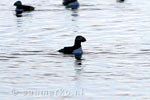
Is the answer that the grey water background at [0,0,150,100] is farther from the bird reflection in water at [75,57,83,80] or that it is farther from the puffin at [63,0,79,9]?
the puffin at [63,0,79,9]

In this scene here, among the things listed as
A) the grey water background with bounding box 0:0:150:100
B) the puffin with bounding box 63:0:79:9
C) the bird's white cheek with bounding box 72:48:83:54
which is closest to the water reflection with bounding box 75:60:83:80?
the grey water background with bounding box 0:0:150:100

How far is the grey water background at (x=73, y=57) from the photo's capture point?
30094 mm

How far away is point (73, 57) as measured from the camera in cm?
4025

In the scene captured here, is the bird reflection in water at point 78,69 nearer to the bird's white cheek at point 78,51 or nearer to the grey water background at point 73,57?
the grey water background at point 73,57

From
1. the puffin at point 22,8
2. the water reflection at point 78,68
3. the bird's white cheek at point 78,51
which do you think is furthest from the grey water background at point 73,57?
the puffin at point 22,8

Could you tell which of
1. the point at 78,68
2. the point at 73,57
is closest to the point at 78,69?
the point at 78,68

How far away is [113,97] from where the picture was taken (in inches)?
1130

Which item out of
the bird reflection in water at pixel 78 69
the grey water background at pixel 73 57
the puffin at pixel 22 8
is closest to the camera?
the grey water background at pixel 73 57

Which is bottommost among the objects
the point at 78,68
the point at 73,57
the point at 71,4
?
the point at 71,4

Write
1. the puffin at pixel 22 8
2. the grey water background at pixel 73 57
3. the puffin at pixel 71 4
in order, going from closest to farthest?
the grey water background at pixel 73 57 → the puffin at pixel 22 8 → the puffin at pixel 71 4

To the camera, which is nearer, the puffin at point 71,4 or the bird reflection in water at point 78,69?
the bird reflection in water at point 78,69

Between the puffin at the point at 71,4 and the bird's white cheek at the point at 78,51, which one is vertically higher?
the bird's white cheek at the point at 78,51

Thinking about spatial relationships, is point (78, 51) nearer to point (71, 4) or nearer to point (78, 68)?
point (78, 68)

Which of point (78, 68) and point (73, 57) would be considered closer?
point (78, 68)
